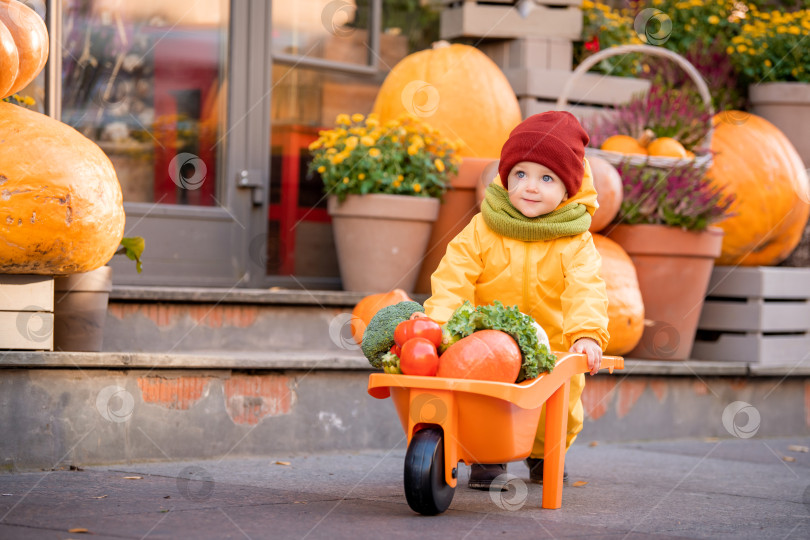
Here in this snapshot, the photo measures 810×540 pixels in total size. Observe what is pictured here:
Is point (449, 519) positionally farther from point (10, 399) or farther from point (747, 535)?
point (10, 399)

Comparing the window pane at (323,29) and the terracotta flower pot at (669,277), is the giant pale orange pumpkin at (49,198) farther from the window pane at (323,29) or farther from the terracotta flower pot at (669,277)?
the terracotta flower pot at (669,277)

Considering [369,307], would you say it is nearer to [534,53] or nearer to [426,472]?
[426,472]

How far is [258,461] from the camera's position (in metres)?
3.50

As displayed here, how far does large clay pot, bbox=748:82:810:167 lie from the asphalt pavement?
9.02 ft

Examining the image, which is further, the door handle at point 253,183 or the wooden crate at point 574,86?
the wooden crate at point 574,86

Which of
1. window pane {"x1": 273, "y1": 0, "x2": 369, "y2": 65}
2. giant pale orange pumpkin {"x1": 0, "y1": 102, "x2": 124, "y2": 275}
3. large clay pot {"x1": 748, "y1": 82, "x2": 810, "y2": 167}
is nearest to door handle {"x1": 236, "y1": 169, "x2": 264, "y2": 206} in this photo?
window pane {"x1": 273, "y1": 0, "x2": 369, "y2": 65}

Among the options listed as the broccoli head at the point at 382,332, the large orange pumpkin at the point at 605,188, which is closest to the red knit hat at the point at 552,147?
the broccoli head at the point at 382,332

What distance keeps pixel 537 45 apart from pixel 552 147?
2.57 meters

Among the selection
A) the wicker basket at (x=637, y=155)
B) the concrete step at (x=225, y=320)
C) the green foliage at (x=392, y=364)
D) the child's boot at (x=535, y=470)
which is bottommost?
the child's boot at (x=535, y=470)

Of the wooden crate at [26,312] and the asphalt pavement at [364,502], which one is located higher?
the wooden crate at [26,312]

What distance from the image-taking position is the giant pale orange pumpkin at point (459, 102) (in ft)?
16.7

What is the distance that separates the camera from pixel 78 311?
3453mm

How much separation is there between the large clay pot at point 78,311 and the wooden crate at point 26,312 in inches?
7.0

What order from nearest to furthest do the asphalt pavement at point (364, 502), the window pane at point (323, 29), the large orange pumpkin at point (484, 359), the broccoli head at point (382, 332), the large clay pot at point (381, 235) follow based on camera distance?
1. the asphalt pavement at point (364, 502)
2. the large orange pumpkin at point (484, 359)
3. the broccoli head at point (382, 332)
4. the large clay pot at point (381, 235)
5. the window pane at point (323, 29)
